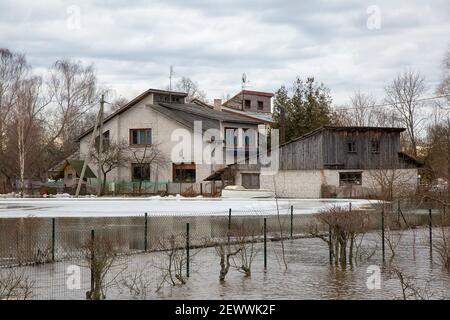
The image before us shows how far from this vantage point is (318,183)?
56375mm

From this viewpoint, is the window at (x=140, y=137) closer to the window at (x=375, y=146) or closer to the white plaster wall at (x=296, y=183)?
the white plaster wall at (x=296, y=183)

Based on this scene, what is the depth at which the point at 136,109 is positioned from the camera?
221ft

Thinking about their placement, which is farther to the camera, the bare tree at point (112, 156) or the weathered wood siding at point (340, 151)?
the bare tree at point (112, 156)

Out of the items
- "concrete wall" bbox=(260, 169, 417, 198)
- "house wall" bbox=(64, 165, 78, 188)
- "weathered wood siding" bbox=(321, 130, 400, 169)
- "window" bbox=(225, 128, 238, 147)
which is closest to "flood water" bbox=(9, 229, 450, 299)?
"concrete wall" bbox=(260, 169, 417, 198)

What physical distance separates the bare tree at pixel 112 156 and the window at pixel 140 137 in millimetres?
1079

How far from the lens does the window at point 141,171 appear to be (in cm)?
6506

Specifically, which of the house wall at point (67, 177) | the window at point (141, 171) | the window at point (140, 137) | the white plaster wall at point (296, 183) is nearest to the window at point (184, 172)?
the window at point (141, 171)

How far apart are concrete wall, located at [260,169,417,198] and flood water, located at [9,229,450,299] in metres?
34.1

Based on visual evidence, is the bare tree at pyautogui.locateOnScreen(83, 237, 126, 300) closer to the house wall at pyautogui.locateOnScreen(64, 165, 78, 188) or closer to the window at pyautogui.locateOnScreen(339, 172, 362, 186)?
the window at pyautogui.locateOnScreen(339, 172, 362, 186)
